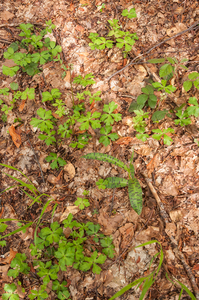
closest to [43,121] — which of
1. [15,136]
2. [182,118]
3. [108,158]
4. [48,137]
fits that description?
[48,137]

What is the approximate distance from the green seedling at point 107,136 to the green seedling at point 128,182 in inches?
8.9

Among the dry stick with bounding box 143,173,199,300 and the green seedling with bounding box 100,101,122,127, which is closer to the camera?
the dry stick with bounding box 143,173,199,300

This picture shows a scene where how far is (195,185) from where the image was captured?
221cm

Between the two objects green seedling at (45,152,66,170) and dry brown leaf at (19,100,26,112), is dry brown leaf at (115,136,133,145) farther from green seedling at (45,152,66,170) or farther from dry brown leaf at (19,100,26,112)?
dry brown leaf at (19,100,26,112)

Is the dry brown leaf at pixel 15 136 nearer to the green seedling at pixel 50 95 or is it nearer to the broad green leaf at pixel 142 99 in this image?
the green seedling at pixel 50 95

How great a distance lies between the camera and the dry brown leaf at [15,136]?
2.91 metres

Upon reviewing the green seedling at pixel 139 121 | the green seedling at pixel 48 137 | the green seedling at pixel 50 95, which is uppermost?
the green seedling at pixel 50 95

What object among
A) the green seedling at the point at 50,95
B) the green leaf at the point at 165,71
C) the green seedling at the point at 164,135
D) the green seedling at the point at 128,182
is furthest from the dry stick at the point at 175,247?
the green seedling at the point at 50,95

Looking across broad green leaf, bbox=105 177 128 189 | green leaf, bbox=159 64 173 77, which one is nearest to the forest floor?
broad green leaf, bbox=105 177 128 189

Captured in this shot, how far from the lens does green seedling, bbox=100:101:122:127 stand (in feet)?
8.31

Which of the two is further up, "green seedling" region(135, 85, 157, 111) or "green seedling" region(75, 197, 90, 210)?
"green seedling" region(135, 85, 157, 111)

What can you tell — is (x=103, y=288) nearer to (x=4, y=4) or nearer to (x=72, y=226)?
(x=72, y=226)

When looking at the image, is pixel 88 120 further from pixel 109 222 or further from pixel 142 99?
pixel 109 222

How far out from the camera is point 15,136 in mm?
2938
